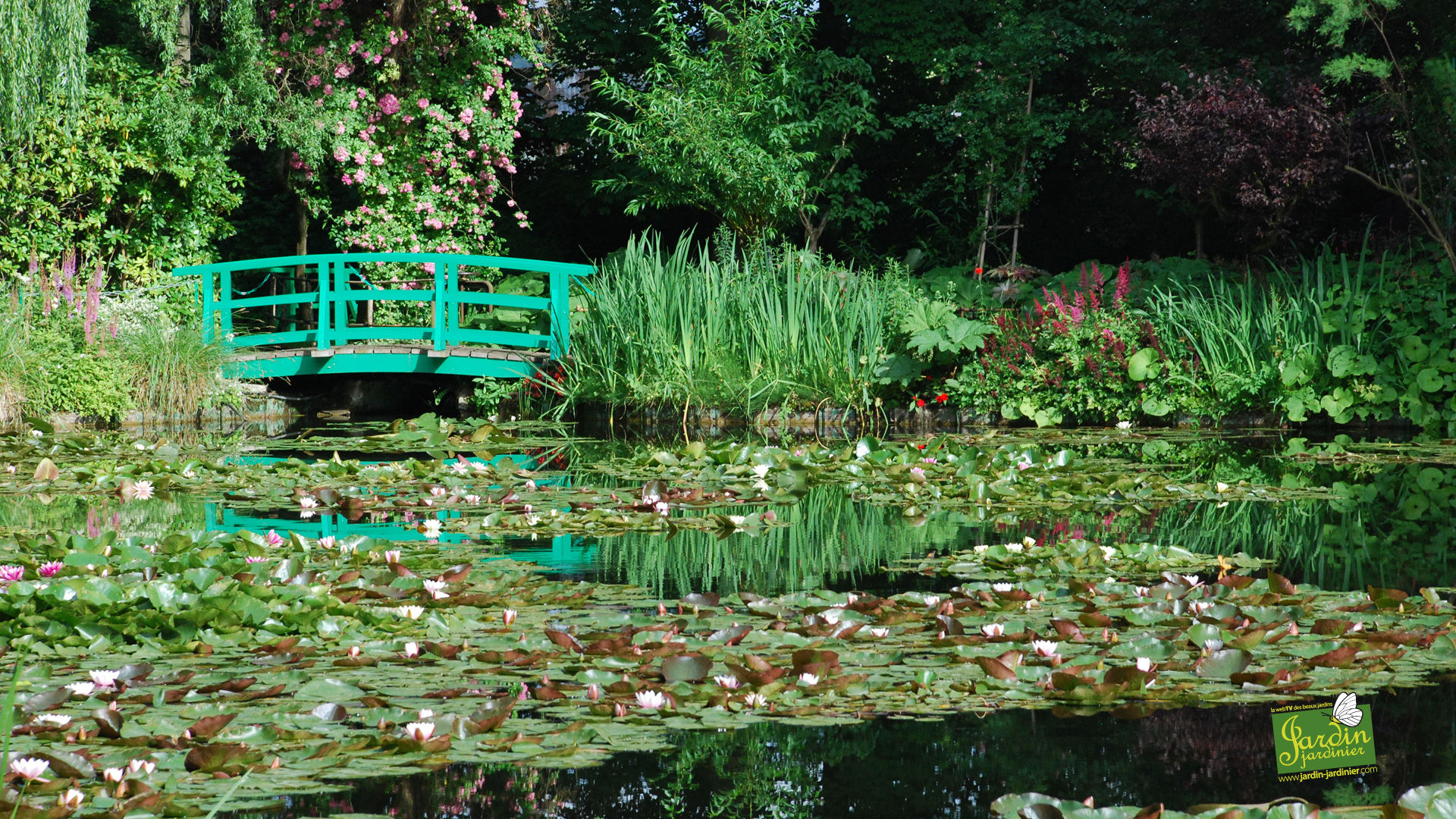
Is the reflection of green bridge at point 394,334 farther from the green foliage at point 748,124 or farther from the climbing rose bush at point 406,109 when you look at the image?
the green foliage at point 748,124

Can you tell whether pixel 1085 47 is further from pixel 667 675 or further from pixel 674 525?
pixel 667 675

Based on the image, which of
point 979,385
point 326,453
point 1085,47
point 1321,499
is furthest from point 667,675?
point 1085,47

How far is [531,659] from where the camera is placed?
8.80 ft

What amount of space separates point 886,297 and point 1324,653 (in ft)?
26.0

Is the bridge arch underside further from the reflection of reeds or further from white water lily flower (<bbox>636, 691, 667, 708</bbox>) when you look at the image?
white water lily flower (<bbox>636, 691, 667, 708</bbox>)

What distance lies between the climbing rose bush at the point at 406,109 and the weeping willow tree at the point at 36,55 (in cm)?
259

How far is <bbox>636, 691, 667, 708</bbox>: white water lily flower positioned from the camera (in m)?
2.32

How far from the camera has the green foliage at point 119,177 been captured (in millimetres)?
11555

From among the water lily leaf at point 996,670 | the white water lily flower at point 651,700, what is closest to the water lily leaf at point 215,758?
the white water lily flower at point 651,700

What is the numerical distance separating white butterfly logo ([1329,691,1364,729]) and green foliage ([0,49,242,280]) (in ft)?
37.6

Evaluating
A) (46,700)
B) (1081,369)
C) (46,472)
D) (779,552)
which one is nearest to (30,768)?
(46,700)

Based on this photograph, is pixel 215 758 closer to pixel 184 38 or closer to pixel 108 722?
pixel 108 722

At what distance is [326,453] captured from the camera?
7.61 m

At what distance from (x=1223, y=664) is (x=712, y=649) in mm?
1018
